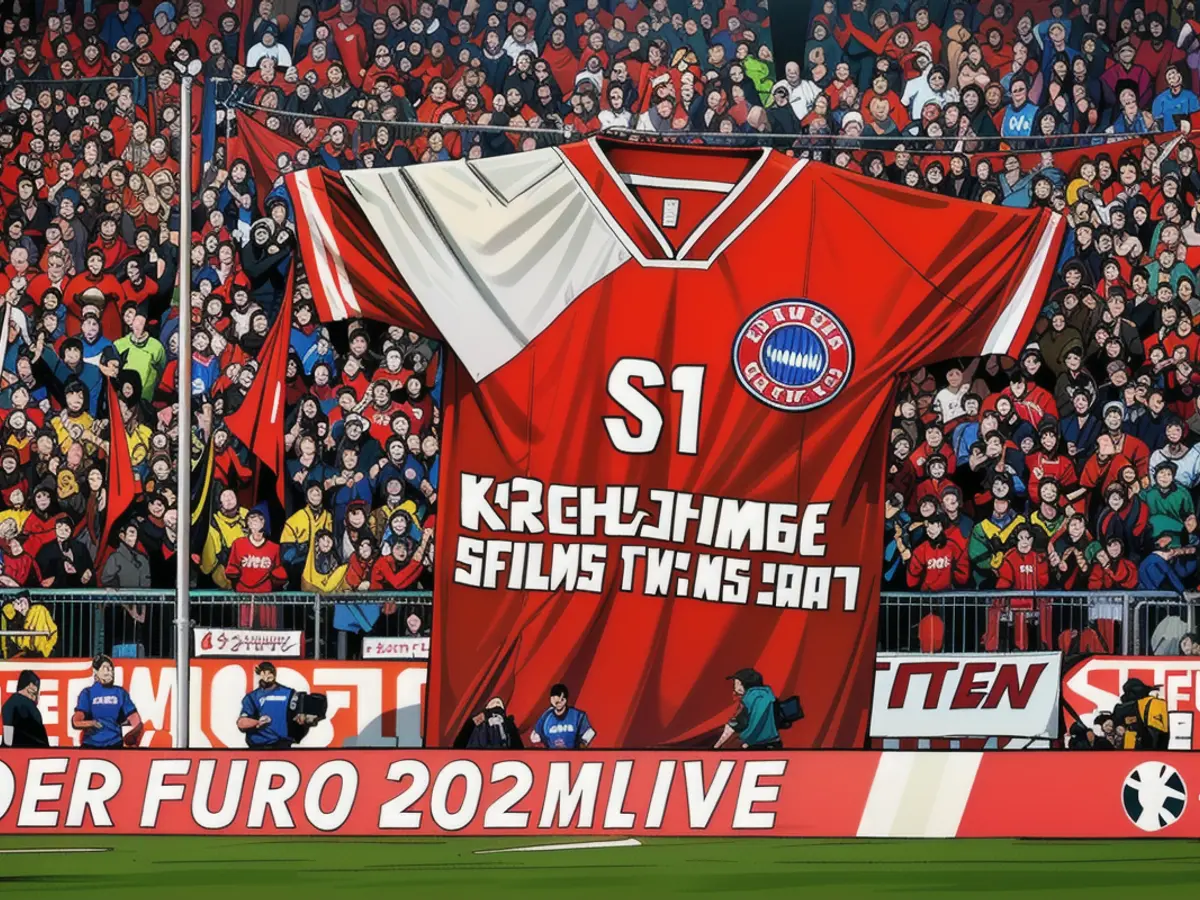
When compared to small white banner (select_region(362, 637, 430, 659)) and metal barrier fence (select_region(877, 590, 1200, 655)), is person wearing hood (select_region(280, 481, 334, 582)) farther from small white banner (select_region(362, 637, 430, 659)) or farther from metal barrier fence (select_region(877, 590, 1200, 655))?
metal barrier fence (select_region(877, 590, 1200, 655))

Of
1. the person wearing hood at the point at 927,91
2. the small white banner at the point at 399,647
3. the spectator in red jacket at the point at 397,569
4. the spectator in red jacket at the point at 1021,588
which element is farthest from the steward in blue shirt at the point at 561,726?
the person wearing hood at the point at 927,91

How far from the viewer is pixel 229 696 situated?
11.8 m

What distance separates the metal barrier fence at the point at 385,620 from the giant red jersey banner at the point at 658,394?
0.63 meters

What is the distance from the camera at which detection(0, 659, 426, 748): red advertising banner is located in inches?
464

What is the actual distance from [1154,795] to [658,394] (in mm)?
4379

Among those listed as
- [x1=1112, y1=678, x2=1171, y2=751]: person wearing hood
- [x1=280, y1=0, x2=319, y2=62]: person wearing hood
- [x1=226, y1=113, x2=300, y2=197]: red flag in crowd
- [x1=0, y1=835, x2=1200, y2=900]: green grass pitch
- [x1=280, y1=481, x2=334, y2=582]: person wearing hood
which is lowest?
[x1=0, y1=835, x2=1200, y2=900]: green grass pitch

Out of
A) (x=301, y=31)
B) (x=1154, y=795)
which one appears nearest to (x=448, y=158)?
(x=301, y=31)

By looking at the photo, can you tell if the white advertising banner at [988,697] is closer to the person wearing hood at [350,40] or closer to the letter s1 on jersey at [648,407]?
the letter s1 on jersey at [648,407]

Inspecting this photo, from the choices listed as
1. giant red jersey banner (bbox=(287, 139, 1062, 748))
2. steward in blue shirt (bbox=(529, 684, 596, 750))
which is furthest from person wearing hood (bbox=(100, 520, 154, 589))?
steward in blue shirt (bbox=(529, 684, 596, 750))

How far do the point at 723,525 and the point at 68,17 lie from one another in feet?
27.0

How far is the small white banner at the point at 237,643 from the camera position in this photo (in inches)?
474

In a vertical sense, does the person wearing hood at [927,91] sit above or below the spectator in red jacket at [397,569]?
above

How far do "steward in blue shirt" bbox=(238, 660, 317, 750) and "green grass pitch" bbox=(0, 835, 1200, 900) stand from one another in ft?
5.84

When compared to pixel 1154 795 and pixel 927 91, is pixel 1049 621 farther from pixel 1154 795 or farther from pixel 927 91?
pixel 927 91
